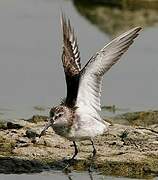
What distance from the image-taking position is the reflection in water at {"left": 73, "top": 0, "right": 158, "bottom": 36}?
84.7 feet

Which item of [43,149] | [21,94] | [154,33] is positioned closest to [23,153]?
[43,149]

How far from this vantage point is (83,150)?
14.3 metres

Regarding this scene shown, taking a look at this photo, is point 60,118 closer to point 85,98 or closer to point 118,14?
point 85,98

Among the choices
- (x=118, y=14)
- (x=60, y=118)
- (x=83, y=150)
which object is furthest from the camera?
(x=118, y=14)

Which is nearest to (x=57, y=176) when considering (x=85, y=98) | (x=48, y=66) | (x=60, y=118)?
(x=60, y=118)

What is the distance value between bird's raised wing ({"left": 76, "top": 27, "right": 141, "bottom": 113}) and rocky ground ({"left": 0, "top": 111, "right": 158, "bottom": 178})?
2.64ft

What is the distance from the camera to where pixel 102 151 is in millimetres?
14180

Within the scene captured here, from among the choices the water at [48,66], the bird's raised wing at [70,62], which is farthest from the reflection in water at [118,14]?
the bird's raised wing at [70,62]

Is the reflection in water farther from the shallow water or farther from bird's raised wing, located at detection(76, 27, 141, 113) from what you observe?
the shallow water

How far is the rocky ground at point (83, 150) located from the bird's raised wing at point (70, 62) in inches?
35.2

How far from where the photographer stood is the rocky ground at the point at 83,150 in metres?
13.4

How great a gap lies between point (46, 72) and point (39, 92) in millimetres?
1662

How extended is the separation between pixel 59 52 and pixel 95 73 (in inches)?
321

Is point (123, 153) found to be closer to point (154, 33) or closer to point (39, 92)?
point (39, 92)
